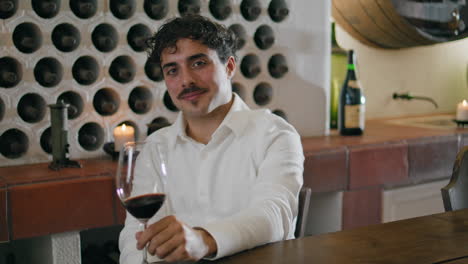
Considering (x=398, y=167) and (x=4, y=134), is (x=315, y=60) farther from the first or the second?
(x=4, y=134)

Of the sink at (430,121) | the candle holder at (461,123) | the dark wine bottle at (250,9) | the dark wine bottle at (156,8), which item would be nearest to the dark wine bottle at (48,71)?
the dark wine bottle at (156,8)

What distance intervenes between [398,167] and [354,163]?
0.20 metres

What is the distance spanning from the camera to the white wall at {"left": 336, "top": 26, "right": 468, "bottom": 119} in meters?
2.65

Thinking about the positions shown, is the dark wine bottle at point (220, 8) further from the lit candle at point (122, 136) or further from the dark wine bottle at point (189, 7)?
the lit candle at point (122, 136)

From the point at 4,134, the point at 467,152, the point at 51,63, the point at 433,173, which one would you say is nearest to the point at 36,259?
the point at 4,134

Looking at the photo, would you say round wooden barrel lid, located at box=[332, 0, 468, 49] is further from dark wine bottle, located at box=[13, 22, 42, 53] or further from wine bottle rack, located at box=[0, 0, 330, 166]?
dark wine bottle, located at box=[13, 22, 42, 53]

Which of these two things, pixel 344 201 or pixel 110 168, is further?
pixel 344 201

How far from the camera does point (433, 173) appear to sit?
2.09m

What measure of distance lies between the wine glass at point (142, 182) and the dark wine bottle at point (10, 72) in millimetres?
857

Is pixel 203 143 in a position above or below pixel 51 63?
below

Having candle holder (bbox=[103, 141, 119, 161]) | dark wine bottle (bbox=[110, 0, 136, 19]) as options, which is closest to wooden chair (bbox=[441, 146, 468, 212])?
candle holder (bbox=[103, 141, 119, 161])

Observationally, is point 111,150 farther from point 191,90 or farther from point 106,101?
point 191,90

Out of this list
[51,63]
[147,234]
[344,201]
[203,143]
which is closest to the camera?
[147,234]

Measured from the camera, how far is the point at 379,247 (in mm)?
873
